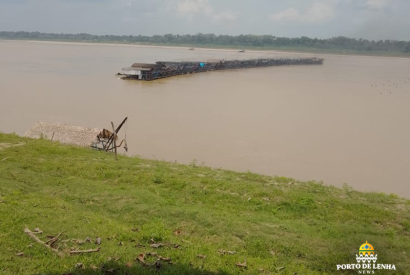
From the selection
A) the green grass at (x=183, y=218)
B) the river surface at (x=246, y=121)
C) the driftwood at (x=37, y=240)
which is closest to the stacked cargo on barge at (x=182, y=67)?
the river surface at (x=246, y=121)

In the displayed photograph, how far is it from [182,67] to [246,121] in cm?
1966

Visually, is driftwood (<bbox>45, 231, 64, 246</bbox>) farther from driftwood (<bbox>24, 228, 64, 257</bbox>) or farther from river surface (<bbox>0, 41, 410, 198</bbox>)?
river surface (<bbox>0, 41, 410, 198</bbox>)

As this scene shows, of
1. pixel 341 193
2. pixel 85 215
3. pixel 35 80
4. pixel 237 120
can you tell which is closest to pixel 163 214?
pixel 85 215

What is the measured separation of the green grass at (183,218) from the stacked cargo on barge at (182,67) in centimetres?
2121

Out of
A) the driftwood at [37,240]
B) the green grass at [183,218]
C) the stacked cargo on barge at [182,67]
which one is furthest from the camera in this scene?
the stacked cargo on barge at [182,67]

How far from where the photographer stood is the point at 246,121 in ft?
50.1

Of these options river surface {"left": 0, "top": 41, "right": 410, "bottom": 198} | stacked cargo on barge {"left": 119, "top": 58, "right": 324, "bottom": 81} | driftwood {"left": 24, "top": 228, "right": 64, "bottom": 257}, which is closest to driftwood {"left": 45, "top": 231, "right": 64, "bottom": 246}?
driftwood {"left": 24, "top": 228, "right": 64, "bottom": 257}

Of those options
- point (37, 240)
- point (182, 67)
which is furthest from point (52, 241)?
point (182, 67)

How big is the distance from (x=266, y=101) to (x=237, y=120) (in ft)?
19.2

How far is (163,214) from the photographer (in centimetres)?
492

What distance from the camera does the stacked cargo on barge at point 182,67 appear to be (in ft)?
92.8

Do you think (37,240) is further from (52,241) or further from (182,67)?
(182,67)

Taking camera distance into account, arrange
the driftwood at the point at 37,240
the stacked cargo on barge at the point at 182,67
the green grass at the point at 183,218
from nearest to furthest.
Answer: the driftwood at the point at 37,240 < the green grass at the point at 183,218 < the stacked cargo on barge at the point at 182,67

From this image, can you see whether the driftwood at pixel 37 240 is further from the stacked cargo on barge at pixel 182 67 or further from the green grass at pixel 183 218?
the stacked cargo on barge at pixel 182 67
